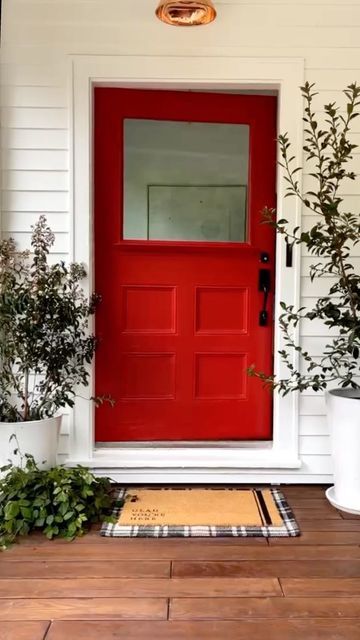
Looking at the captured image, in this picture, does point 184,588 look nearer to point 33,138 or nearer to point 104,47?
point 33,138

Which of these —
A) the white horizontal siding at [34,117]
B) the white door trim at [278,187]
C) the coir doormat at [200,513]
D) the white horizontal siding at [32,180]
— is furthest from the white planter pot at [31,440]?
the white horizontal siding at [34,117]

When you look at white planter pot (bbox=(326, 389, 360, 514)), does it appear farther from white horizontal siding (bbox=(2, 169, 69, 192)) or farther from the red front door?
white horizontal siding (bbox=(2, 169, 69, 192))

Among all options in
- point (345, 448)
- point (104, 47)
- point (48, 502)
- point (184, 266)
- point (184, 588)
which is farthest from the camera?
point (184, 266)

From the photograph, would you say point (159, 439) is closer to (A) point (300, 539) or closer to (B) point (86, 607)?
(A) point (300, 539)

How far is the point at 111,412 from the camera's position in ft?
8.63

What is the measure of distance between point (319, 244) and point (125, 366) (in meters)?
1.16

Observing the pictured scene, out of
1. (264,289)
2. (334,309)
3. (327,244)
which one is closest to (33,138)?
(264,289)

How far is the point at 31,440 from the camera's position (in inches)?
86.4

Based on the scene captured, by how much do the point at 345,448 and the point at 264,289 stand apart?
2.92ft

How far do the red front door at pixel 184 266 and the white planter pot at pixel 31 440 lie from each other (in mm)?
419

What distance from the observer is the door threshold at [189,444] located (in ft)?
8.59

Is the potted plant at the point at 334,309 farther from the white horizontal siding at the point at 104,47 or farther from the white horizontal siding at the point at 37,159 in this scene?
the white horizontal siding at the point at 37,159

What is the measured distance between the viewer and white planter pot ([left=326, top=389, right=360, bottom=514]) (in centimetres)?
212

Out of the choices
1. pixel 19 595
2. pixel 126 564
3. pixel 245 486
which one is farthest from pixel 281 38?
pixel 19 595
